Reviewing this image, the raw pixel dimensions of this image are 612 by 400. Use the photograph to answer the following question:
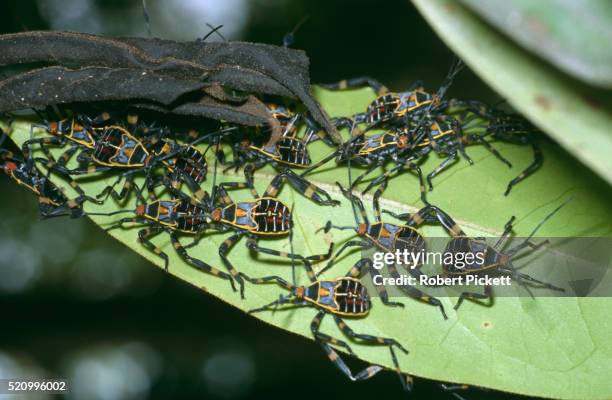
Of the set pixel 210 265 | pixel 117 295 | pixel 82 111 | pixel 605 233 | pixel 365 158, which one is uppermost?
pixel 117 295

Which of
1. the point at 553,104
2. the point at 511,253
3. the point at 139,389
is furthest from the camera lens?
the point at 139,389

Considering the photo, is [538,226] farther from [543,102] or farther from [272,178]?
[543,102]

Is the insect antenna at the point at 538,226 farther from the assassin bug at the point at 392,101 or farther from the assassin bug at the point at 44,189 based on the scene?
the assassin bug at the point at 44,189

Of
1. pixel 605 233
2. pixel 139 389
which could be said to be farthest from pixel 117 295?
pixel 605 233

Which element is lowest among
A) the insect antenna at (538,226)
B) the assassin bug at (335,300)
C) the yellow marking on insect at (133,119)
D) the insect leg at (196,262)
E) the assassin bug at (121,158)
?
the insect antenna at (538,226)

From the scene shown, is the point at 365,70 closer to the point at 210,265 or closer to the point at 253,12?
the point at 253,12

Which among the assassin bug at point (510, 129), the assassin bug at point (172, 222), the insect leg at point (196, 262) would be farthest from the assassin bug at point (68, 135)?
the assassin bug at point (510, 129)

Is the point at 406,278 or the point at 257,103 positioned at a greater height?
the point at 257,103
